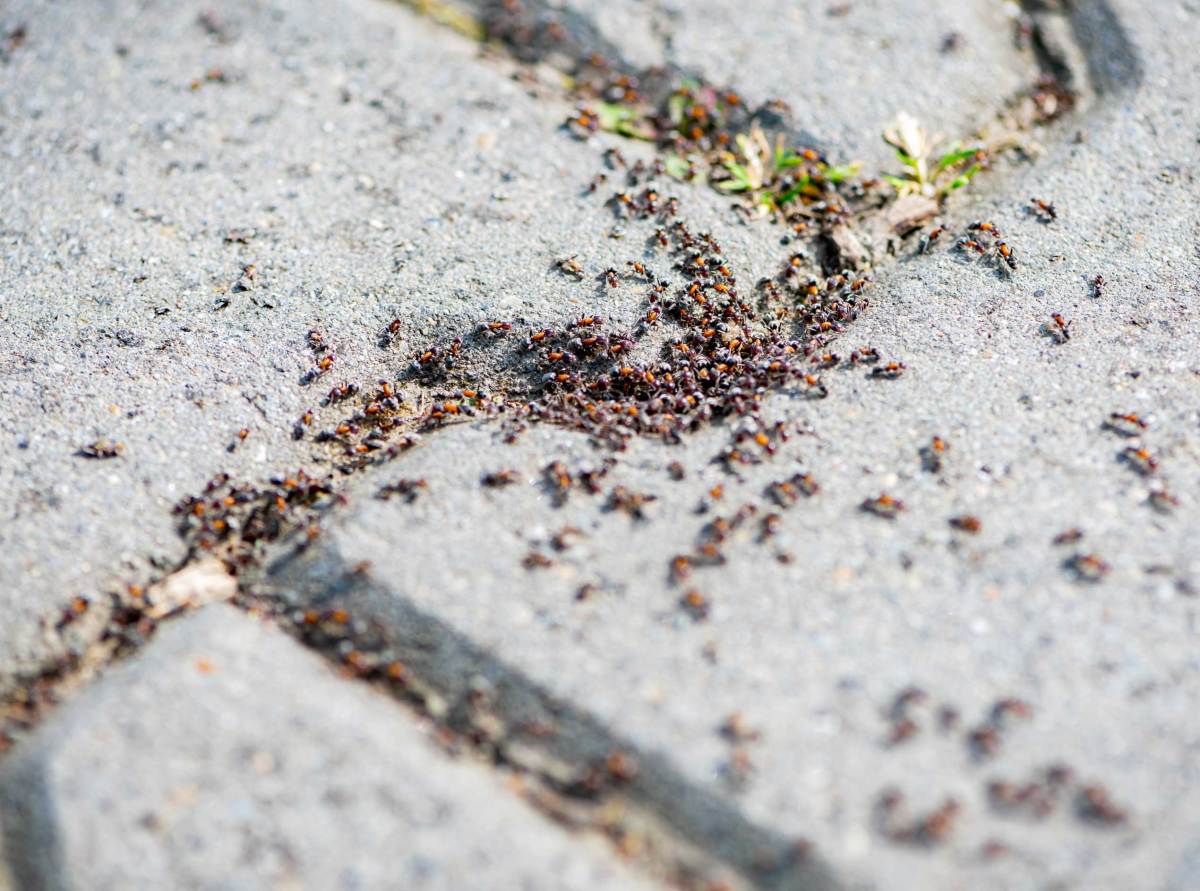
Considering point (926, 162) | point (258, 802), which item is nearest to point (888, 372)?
point (926, 162)

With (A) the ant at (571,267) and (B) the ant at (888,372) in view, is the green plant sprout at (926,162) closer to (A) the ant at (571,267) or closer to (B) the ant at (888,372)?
(B) the ant at (888,372)

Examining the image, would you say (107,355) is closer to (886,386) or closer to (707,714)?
(707,714)

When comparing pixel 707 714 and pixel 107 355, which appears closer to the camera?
pixel 707 714

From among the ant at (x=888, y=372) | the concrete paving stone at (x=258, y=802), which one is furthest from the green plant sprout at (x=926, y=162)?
the concrete paving stone at (x=258, y=802)

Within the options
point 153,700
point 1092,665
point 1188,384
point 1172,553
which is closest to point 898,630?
point 1092,665

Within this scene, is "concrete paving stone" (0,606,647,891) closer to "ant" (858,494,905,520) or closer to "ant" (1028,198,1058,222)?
"ant" (858,494,905,520)

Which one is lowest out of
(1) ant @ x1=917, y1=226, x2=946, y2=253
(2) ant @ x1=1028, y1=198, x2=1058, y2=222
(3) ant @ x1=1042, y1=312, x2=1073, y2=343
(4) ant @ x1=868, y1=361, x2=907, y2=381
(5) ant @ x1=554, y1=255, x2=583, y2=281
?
(5) ant @ x1=554, y1=255, x2=583, y2=281

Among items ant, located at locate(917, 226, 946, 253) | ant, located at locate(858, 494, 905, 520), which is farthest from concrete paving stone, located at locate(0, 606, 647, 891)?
ant, located at locate(917, 226, 946, 253)
